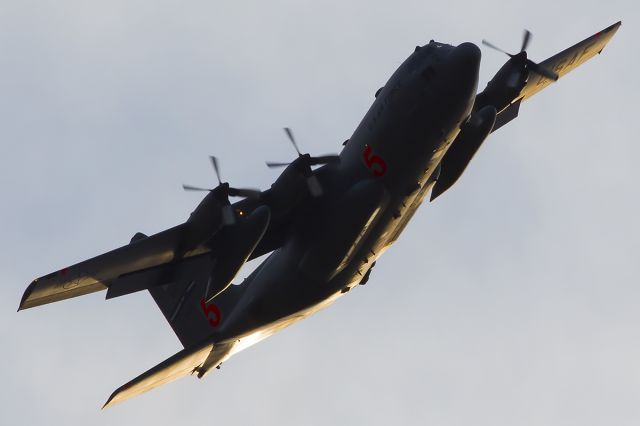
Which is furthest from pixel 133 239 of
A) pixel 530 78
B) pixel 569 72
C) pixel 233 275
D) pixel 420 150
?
pixel 569 72

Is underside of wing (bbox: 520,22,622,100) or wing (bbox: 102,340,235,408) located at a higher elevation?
underside of wing (bbox: 520,22,622,100)

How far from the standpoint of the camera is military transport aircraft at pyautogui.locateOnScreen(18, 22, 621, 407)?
3086 cm

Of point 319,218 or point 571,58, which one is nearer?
point 319,218

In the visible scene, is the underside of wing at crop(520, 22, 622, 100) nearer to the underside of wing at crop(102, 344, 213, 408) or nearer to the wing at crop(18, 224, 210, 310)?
the wing at crop(18, 224, 210, 310)

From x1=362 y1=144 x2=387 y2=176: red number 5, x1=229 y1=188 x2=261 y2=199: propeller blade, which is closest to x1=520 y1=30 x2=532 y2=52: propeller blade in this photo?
x1=362 y1=144 x2=387 y2=176: red number 5

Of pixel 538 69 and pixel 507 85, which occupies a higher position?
pixel 507 85

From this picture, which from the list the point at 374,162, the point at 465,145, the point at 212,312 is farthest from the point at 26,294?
the point at 465,145

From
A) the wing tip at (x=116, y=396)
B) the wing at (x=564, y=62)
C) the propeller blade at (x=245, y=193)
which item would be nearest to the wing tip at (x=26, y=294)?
the wing tip at (x=116, y=396)

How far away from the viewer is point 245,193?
3275 cm

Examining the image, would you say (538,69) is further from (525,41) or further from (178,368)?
(178,368)

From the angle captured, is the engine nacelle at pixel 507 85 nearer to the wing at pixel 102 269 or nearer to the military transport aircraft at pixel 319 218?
the military transport aircraft at pixel 319 218

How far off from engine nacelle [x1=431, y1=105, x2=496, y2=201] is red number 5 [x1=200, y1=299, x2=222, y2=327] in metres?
10.0

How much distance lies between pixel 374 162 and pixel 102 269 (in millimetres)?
9634

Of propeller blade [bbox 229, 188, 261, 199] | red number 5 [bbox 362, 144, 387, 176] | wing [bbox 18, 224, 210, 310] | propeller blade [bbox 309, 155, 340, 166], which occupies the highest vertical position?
wing [bbox 18, 224, 210, 310]
